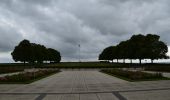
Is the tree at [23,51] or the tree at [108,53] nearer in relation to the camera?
the tree at [23,51]

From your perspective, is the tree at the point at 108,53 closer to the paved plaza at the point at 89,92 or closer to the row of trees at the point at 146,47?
the row of trees at the point at 146,47

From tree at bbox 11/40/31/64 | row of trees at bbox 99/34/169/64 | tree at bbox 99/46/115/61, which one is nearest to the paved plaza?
row of trees at bbox 99/34/169/64

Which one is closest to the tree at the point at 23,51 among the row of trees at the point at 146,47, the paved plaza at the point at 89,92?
the row of trees at the point at 146,47

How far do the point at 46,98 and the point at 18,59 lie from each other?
105m

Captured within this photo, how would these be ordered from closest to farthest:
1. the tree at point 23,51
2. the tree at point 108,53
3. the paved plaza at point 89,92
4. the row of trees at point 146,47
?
the paved plaza at point 89,92, the row of trees at point 146,47, the tree at point 23,51, the tree at point 108,53

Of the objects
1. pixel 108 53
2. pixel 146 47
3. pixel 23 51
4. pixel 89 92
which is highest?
pixel 108 53

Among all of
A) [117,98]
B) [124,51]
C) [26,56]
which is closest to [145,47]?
[124,51]

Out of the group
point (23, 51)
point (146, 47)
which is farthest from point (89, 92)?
point (23, 51)

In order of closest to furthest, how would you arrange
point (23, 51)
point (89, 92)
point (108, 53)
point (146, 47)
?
point (89, 92) < point (146, 47) < point (23, 51) < point (108, 53)

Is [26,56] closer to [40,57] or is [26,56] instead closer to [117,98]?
[40,57]

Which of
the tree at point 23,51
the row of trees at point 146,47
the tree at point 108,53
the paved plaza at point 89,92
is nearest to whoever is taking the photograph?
the paved plaza at point 89,92

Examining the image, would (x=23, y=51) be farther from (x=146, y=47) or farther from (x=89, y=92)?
(x=89, y=92)

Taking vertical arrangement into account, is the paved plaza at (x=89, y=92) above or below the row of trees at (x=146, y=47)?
below

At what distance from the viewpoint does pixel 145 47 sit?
4114 inches
